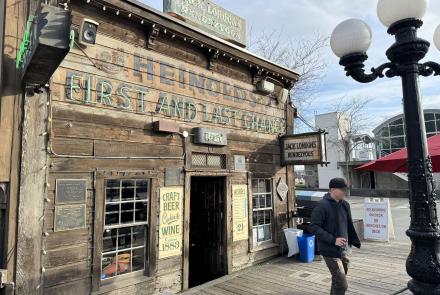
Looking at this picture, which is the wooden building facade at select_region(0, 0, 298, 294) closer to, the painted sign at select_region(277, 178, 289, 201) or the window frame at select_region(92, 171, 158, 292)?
the window frame at select_region(92, 171, 158, 292)

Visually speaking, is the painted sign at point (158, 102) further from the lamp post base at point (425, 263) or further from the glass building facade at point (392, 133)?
the glass building facade at point (392, 133)

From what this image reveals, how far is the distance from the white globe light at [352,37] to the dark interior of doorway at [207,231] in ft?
14.6

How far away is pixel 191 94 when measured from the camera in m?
6.98

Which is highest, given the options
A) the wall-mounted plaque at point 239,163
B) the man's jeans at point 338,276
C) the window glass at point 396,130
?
the window glass at point 396,130

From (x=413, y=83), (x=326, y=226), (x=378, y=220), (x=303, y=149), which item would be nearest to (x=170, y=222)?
(x=326, y=226)

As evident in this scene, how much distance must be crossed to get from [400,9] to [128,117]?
4.33m

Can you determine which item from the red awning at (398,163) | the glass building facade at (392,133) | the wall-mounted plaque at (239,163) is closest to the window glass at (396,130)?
the glass building facade at (392,133)

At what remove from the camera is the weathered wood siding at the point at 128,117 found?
493cm

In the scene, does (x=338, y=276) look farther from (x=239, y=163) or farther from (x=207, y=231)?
(x=207, y=231)

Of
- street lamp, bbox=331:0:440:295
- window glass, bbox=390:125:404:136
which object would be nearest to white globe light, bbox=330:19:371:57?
street lamp, bbox=331:0:440:295

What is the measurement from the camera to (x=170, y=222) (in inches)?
248

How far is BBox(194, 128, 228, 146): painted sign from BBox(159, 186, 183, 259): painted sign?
112 centimetres

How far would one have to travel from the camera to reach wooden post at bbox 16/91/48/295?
4.42 metres

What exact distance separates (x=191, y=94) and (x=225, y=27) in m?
2.77
